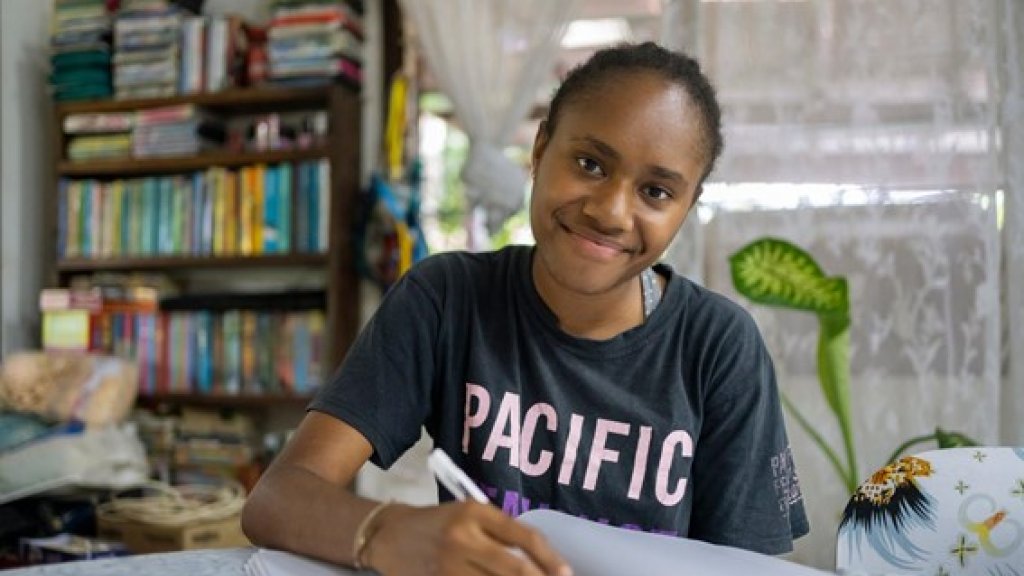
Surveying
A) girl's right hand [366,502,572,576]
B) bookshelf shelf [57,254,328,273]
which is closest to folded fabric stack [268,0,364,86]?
bookshelf shelf [57,254,328,273]

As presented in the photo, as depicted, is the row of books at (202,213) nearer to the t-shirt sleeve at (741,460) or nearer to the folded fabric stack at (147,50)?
the folded fabric stack at (147,50)

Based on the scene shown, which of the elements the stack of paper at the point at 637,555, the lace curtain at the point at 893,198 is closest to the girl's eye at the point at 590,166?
the stack of paper at the point at 637,555

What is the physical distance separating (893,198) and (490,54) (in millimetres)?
1267

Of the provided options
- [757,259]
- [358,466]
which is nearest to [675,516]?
[358,466]

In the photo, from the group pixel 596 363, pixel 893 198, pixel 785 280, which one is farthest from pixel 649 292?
pixel 893 198

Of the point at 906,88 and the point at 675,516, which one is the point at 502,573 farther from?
the point at 906,88

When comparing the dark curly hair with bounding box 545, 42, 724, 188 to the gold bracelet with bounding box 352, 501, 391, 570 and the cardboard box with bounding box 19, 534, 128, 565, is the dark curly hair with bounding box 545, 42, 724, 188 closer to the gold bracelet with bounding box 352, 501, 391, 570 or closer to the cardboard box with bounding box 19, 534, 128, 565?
the gold bracelet with bounding box 352, 501, 391, 570

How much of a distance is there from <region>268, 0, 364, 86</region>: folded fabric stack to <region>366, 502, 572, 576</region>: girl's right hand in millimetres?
2484

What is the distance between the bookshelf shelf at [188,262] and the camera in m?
2.95

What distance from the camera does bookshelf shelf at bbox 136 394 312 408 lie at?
2916mm

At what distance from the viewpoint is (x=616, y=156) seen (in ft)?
2.72

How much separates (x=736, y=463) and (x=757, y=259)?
3.91ft

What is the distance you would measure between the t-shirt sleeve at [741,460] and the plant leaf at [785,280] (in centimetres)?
110

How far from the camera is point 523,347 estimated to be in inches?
37.7
